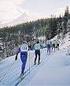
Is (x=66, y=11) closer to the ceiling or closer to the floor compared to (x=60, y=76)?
Answer: closer to the ceiling

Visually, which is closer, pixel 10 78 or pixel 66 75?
pixel 10 78

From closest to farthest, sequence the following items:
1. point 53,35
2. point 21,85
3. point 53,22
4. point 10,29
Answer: point 21,85 → point 53,35 → point 53,22 → point 10,29

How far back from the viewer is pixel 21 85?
11969mm

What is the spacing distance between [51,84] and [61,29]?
144 metres

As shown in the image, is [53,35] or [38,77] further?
[53,35]

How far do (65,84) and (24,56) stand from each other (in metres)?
3.03

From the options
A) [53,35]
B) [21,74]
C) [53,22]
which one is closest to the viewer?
[21,74]

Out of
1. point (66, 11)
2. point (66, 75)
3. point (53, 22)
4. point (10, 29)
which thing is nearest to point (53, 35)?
point (53, 22)

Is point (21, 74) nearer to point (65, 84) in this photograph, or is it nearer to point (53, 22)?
point (65, 84)

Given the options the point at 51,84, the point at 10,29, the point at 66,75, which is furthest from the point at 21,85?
the point at 10,29

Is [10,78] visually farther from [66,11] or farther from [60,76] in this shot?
[66,11]

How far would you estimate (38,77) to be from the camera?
48.5 ft

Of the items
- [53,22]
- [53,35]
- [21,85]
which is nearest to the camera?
[21,85]

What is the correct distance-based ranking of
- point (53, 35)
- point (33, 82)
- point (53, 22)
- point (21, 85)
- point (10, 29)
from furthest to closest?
point (10, 29) → point (53, 22) → point (53, 35) → point (33, 82) → point (21, 85)
